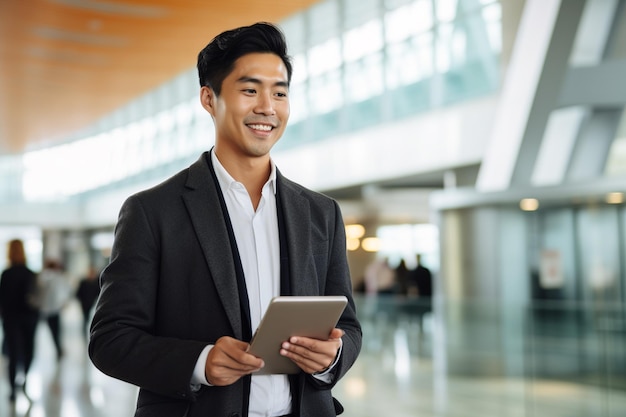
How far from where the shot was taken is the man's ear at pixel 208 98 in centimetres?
235

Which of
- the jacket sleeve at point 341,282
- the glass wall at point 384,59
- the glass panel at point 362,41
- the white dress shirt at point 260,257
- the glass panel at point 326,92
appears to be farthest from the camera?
the glass panel at point 326,92

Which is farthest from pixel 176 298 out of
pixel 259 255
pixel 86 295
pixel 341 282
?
pixel 86 295

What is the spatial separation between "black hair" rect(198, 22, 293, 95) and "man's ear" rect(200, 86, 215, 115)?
23mm

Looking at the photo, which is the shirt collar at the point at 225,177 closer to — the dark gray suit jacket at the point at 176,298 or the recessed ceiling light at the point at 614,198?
the dark gray suit jacket at the point at 176,298

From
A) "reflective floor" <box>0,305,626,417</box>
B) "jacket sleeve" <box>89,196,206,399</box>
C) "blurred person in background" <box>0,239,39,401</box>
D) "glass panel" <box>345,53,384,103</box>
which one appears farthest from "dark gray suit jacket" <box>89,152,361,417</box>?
"glass panel" <box>345,53,384,103</box>

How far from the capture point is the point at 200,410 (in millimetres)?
2148

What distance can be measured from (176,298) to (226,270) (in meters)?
0.14

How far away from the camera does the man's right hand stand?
199 centimetres

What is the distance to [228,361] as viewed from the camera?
6.54 ft

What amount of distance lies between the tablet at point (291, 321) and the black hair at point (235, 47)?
63cm

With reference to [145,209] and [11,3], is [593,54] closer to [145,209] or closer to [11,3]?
[11,3]

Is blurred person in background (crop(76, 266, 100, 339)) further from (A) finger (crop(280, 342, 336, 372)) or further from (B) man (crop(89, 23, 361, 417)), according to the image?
(A) finger (crop(280, 342, 336, 372))

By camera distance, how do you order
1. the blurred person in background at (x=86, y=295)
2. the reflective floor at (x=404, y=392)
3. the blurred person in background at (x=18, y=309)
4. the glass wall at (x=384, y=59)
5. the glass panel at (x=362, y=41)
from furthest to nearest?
the glass panel at (x=362, y=41)
the glass wall at (x=384, y=59)
the blurred person in background at (x=86, y=295)
the blurred person in background at (x=18, y=309)
the reflective floor at (x=404, y=392)

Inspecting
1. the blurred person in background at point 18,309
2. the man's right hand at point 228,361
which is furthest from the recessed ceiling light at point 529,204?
the man's right hand at point 228,361
